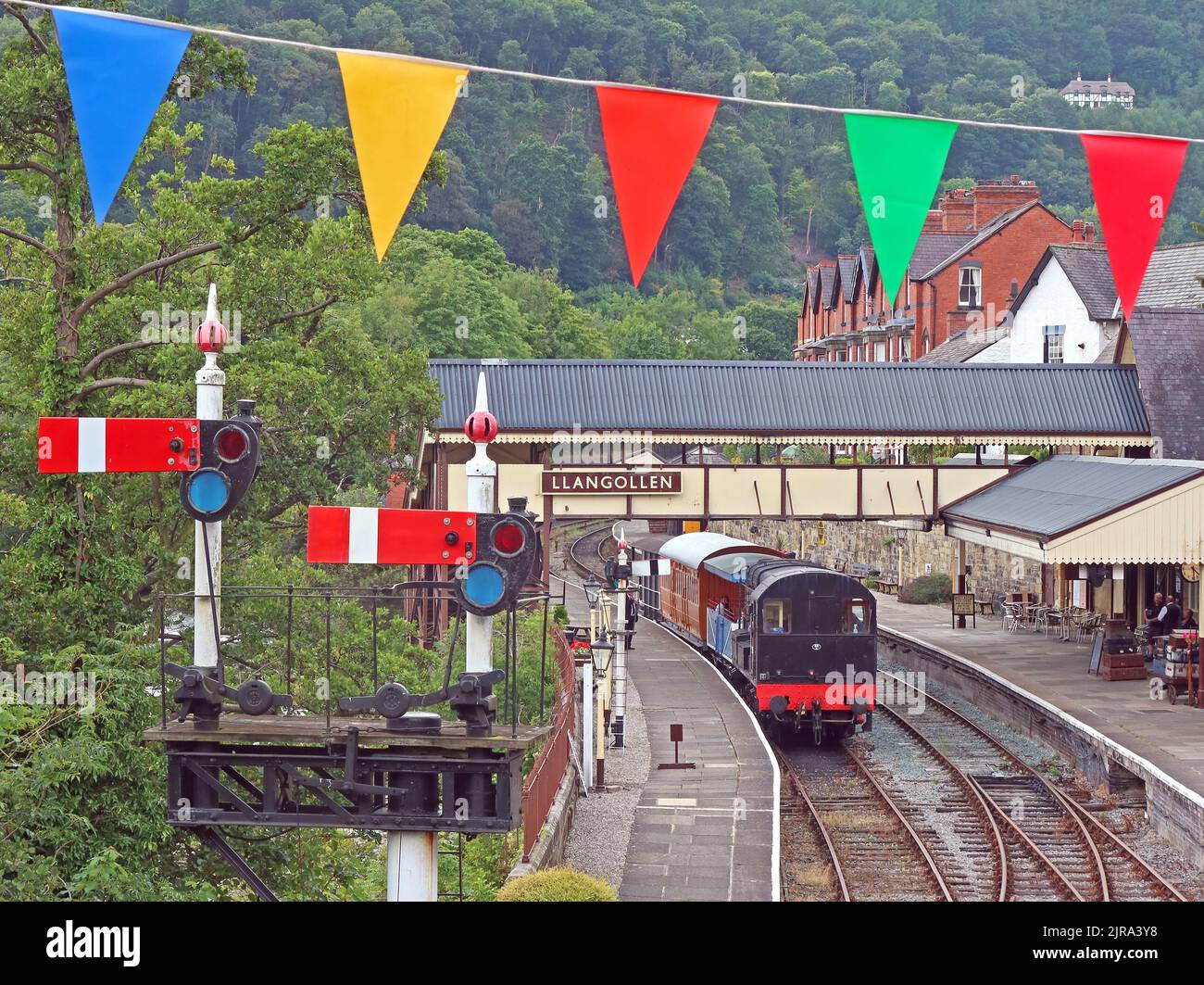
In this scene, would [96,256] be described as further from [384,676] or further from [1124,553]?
[1124,553]

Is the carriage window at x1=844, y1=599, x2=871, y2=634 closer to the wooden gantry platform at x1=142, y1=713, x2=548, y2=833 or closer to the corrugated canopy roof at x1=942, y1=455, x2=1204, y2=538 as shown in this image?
the corrugated canopy roof at x1=942, y1=455, x2=1204, y2=538

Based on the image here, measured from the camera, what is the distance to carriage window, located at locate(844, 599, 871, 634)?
77.3 ft

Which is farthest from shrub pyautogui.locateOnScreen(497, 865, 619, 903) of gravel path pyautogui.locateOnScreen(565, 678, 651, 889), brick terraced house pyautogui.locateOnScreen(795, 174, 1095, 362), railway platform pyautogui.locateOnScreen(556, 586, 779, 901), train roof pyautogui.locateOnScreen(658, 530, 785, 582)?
brick terraced house pyautogui.locateOnScreen(795, 174, 1095, 362)

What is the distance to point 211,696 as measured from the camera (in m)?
7.79

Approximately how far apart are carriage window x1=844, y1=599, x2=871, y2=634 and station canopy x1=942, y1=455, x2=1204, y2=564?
10.8 feet

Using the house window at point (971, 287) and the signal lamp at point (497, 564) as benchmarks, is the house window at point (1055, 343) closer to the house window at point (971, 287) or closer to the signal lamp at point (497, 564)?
the house window at point (971, 287)

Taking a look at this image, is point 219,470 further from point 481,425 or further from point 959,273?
point 959,273

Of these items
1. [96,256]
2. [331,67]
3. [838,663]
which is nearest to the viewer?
[96,256]

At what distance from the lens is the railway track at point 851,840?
16.4 meters

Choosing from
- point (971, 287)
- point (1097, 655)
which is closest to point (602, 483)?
point (1097, 655)

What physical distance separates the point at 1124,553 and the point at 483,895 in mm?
15469

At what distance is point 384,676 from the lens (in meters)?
20.3

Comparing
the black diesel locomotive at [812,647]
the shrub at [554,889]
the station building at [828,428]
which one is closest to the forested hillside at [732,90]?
the station building at [828,428]

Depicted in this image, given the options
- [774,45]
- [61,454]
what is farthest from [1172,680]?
[774,45]
